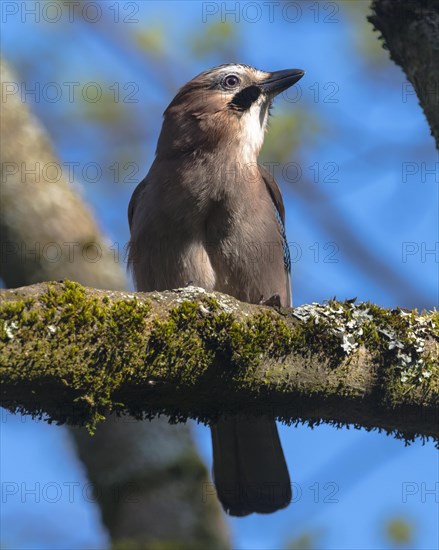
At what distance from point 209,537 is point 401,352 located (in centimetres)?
239

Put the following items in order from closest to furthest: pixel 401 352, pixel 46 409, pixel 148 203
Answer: pixel 46 409 < pixel 401 352 < pixel 148 203

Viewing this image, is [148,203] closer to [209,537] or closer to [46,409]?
[209,537]

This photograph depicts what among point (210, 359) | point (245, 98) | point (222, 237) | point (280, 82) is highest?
point (280, 82)

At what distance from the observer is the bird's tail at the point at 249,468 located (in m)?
5.77

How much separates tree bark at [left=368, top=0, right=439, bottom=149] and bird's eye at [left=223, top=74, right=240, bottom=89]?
320 centimetres

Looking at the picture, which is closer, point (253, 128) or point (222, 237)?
point (222, 237)

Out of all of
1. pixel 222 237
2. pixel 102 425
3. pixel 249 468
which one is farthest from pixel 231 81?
pixel 249 468

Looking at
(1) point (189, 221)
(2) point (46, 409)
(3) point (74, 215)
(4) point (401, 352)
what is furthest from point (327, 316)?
(3) point (74, 215)

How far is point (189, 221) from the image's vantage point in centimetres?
589

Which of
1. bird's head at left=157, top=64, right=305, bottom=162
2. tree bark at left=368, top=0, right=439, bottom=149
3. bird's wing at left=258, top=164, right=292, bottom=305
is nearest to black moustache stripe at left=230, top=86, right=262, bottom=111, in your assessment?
bird's head at left=157, top=64, right=305, bottom=162

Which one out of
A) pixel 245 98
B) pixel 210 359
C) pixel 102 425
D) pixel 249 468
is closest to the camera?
pixel 210 359

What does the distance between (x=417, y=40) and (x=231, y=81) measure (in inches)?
138

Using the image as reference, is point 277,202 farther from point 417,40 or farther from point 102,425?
point 417,40

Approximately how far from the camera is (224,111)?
6652 millimetres
